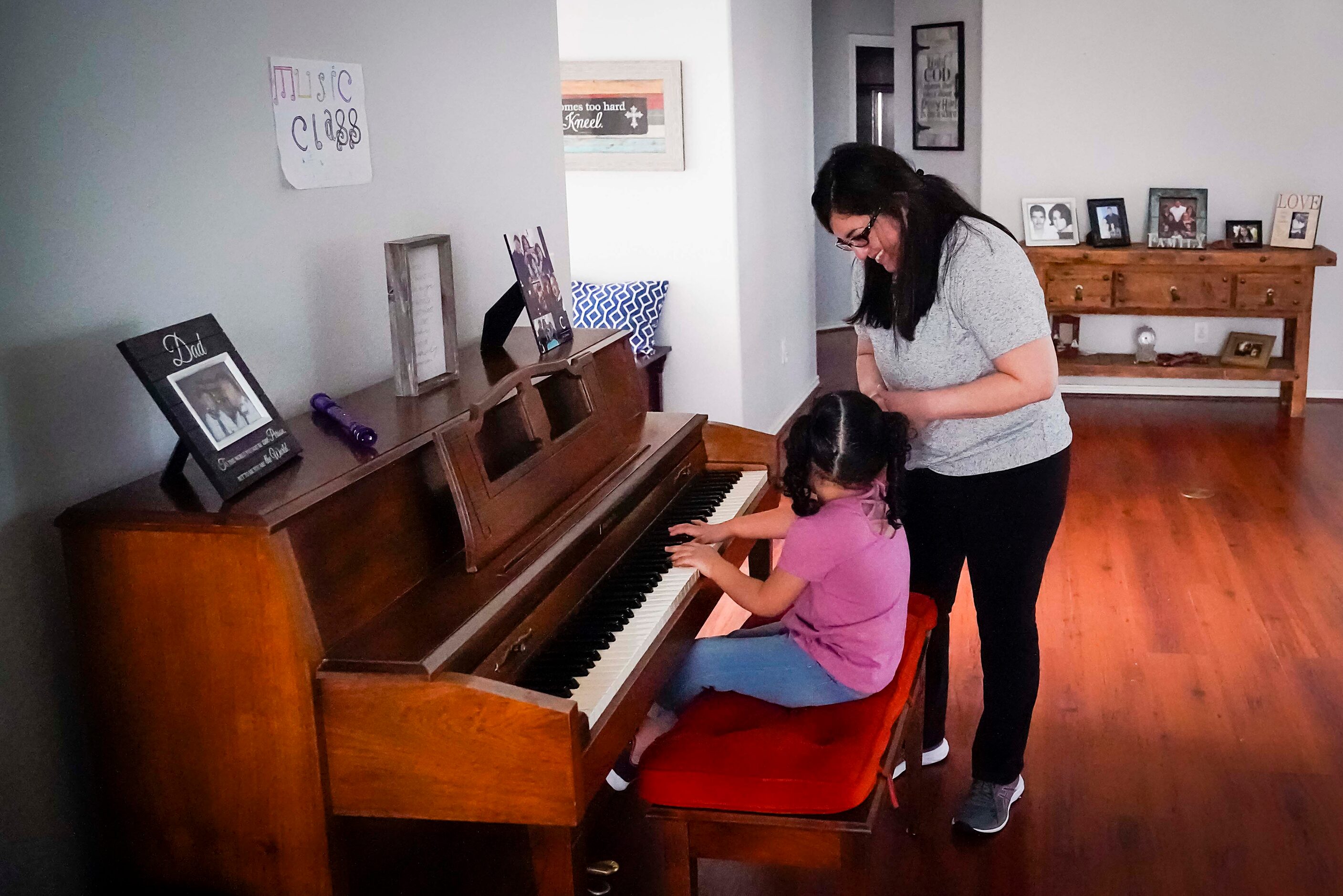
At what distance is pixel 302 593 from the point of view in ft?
5.17

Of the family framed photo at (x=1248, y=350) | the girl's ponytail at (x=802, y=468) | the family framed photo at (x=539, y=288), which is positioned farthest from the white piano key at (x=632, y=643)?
the family framed photo at (x=1248, y=350)

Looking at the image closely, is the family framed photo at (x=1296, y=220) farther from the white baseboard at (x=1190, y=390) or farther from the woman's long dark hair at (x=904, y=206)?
the woman's long dark hair at (x=904, y=206)

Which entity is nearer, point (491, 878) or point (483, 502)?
point (483, 502)

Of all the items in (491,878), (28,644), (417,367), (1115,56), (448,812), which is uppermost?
(1115,56)

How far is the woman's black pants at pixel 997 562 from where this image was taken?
2.36 m

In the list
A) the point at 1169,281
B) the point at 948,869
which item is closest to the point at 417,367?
the point at 948,869

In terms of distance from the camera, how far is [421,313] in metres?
2.21

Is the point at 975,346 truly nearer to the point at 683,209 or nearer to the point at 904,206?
the point at 904,206

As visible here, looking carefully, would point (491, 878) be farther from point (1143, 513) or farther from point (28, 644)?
point (1143, 513)

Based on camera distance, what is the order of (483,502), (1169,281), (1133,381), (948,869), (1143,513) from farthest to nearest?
(1133,381)
(1169,281)
(1143,513)
(948,869)
(483,502)

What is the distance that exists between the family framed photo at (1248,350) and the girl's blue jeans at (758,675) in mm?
4771

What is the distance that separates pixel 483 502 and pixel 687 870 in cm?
65

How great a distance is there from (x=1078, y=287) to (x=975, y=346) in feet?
13.4

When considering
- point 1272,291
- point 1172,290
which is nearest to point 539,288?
point 1172,290
